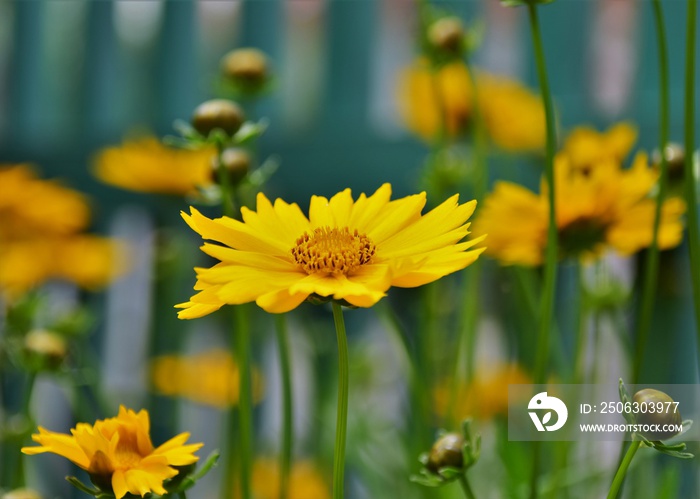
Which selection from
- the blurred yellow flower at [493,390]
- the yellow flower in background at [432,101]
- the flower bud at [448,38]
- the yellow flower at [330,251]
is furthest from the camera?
the yellow flower in background at [432,101]

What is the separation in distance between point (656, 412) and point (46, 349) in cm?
25

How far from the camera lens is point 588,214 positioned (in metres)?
0.34

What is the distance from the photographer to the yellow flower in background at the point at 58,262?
0.64 meters

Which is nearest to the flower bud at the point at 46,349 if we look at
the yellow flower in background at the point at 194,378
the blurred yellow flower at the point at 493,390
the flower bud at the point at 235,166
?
the flower bud at the point at 235,166

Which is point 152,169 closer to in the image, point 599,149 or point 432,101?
point 432,101

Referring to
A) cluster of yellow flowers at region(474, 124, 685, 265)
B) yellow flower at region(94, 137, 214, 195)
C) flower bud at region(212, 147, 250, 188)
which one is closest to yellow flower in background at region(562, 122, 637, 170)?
cluster of yellow flowers at region(474, 124, 685, 265)

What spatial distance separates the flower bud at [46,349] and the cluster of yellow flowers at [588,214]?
0.18 metres

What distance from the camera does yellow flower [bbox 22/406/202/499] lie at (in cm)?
22

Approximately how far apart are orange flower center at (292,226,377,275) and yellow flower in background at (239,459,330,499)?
0.27 m

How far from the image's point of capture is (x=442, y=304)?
2.31 feet

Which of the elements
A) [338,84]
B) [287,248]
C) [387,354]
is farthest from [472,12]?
[287,248]

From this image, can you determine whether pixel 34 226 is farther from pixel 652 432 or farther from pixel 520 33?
pixel 520 33

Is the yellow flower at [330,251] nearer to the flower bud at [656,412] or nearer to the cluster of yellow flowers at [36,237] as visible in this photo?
the flower bud at [656,412]

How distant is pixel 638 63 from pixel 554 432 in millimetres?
1071
